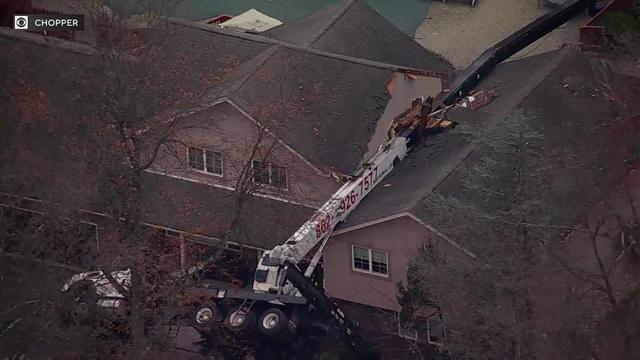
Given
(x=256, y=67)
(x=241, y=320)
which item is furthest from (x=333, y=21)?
(x=241, y=320)

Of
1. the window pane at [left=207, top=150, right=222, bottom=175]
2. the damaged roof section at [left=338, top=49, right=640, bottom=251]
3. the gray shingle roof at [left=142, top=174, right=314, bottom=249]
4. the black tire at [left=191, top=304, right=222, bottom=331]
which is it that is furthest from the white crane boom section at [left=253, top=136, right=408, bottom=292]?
the window pane at [left=207, top=150, right=222, bottom=175]

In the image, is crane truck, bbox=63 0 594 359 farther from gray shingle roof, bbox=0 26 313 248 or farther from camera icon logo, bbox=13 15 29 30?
camera icon logo, bbox=13 15 29 30

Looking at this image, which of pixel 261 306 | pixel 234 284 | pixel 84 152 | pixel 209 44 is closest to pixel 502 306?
pixel 261 306

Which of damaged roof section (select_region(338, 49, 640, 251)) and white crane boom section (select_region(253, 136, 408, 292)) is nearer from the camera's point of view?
white crane boom section (select_region(253, 136, 408, 292))

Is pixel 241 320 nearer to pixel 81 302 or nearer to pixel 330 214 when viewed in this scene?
pixel 330 214

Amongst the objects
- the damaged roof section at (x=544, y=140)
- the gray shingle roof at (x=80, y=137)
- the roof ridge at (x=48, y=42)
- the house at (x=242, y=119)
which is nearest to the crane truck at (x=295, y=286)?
the damaged roof section at (x=544, y=140)
